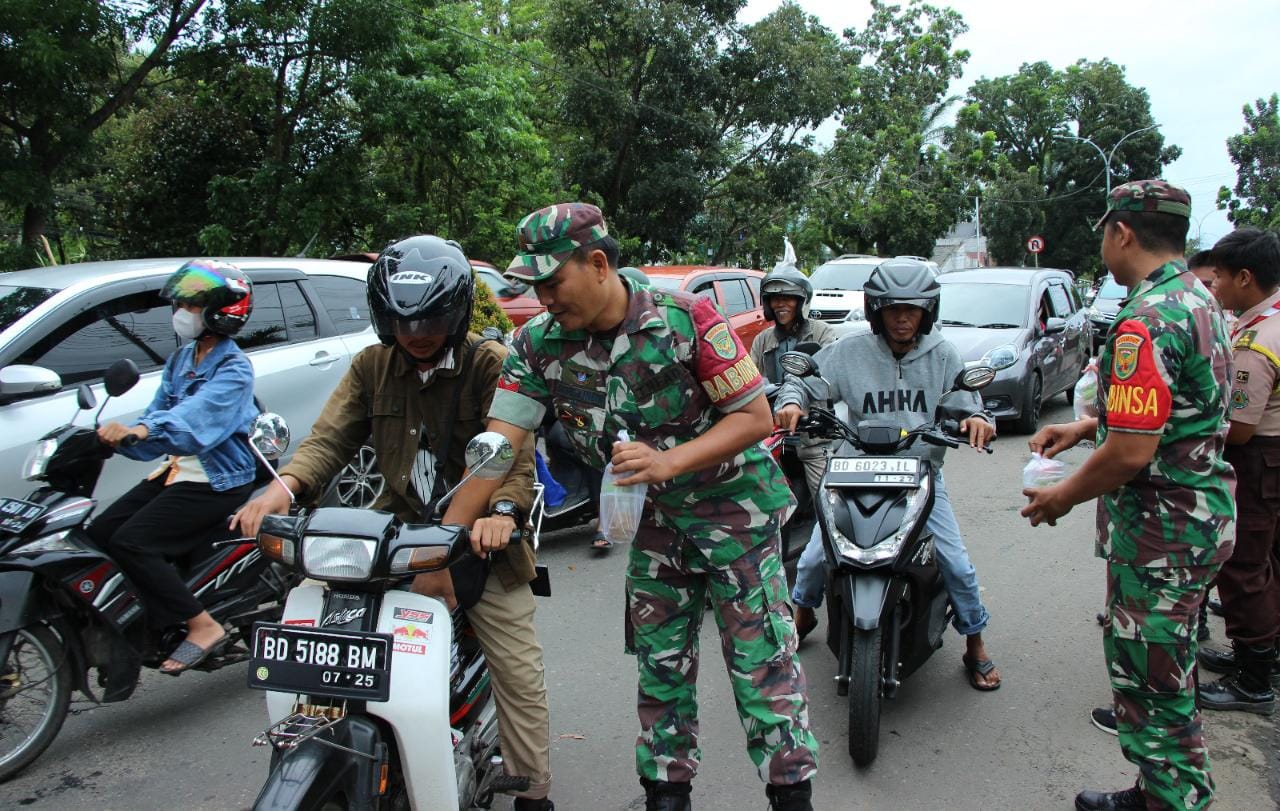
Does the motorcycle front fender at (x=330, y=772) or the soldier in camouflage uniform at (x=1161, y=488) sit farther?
the soldier in camouflage uniform at (x=1161, y=488)

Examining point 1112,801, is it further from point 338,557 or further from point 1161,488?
point 338,557

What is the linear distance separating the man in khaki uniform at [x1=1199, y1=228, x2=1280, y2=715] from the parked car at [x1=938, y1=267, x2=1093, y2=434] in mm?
4982

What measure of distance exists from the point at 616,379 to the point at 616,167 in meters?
17.0

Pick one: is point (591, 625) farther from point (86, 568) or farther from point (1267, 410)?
point (1267, 410)

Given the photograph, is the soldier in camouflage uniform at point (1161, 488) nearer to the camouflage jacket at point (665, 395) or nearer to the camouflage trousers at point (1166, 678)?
the camouflage trousers at point (1166, 678)

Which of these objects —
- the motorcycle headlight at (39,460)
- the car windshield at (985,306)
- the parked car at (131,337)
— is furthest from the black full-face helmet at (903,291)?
the car windshield at (985,306)

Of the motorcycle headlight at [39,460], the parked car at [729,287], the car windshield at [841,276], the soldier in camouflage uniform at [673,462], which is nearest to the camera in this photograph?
the soldier in camouflage uniform at [673,462]

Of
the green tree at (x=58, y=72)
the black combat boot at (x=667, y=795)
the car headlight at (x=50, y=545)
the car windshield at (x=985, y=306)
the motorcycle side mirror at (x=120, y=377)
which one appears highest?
the green tree at (x=58, y=72)

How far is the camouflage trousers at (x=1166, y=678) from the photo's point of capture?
2.71 meters

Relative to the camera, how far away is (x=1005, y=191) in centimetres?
4562

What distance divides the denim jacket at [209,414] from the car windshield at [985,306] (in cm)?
822

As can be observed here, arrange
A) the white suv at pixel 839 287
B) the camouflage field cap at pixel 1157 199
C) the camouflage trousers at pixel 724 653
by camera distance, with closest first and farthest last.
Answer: the camouflage trousers at pixel 724 653, the camouflage field cap at pixel 1157 199, the white suv at pixel 839 287

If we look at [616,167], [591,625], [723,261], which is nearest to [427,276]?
[591,625]

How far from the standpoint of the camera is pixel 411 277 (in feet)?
8.39
